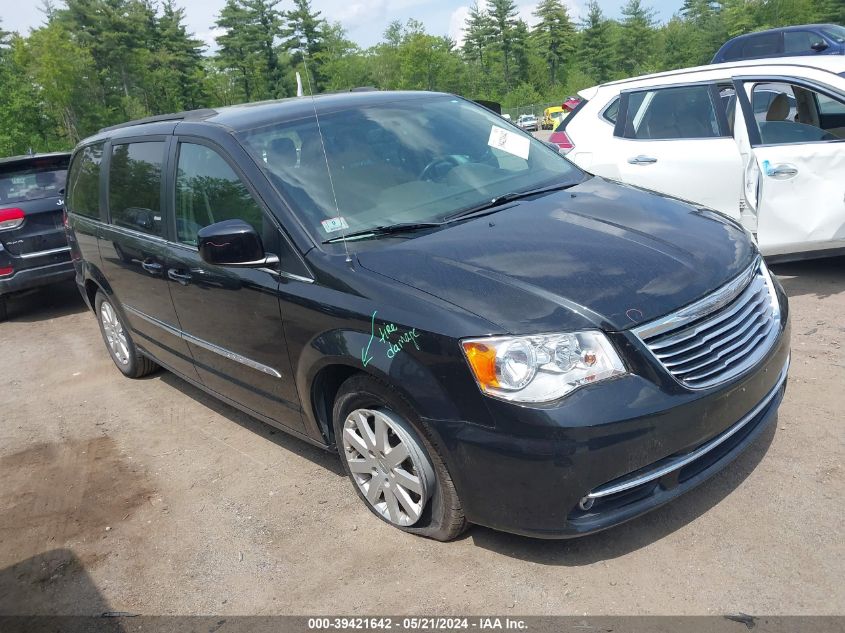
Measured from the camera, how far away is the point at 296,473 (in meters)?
3.97

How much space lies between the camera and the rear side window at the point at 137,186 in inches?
171

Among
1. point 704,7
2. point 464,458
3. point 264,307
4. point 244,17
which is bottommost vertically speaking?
point 464,458

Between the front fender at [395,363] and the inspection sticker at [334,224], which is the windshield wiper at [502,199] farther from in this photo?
the front fender at [395,363]

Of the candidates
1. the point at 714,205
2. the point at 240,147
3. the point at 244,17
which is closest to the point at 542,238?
the point at 240,147

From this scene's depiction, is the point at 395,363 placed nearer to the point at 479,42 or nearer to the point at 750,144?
the point at 750,144

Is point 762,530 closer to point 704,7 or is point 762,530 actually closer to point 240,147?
point 240,147

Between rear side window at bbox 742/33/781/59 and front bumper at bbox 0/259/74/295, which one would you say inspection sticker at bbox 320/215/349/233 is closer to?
front bumper at bbox 0/259/74/295

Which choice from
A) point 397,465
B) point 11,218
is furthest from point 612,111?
point 11,218

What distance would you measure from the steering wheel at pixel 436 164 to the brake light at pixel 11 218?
19.1 feet

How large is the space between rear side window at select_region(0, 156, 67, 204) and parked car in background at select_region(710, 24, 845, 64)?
987 cm

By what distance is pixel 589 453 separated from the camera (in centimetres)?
255

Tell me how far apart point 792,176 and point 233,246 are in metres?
4.13

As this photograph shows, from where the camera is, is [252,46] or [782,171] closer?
[782,171]

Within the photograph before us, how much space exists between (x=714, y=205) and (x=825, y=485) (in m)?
3.02
